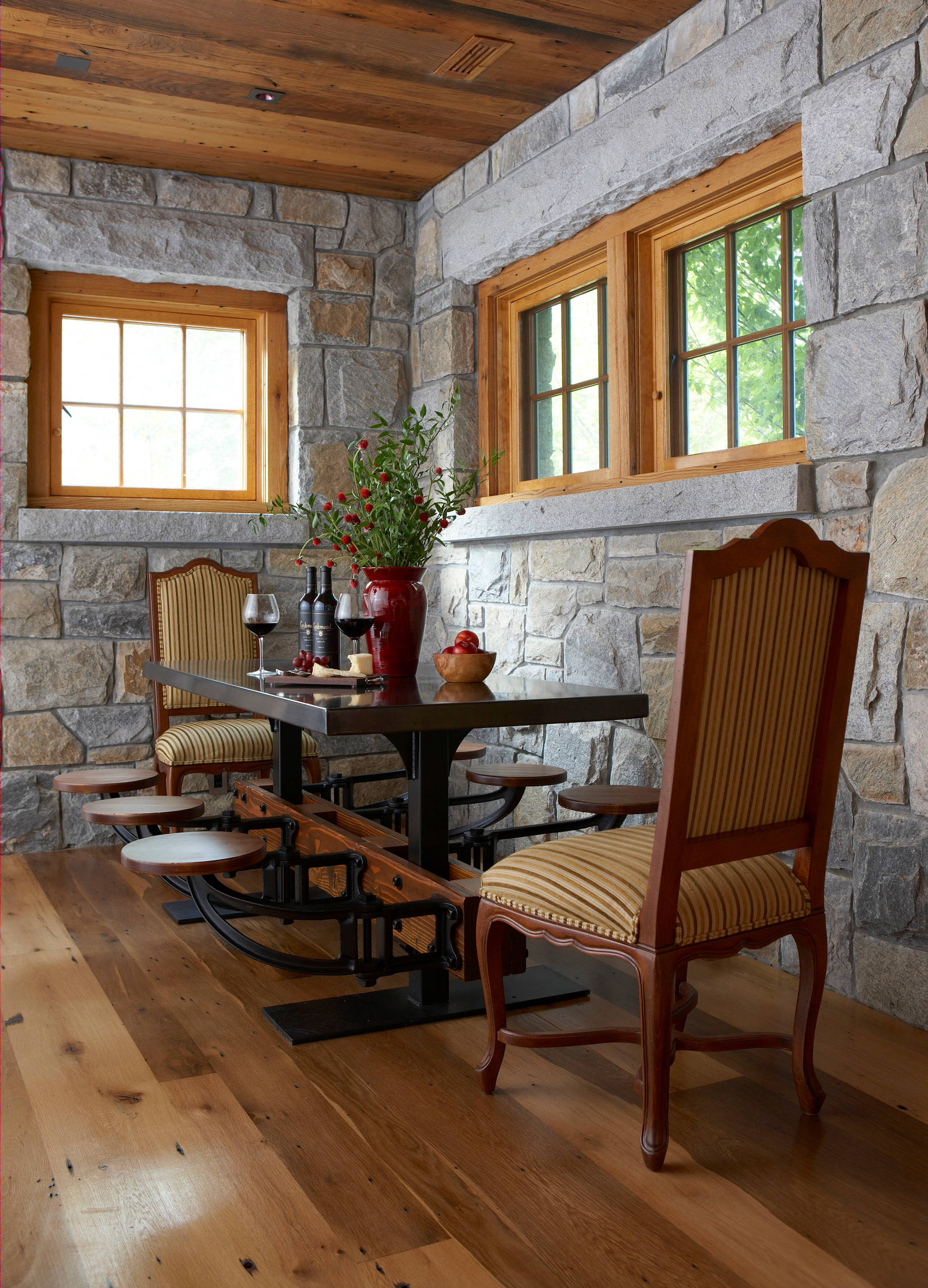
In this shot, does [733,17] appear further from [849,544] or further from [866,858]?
[866,858]

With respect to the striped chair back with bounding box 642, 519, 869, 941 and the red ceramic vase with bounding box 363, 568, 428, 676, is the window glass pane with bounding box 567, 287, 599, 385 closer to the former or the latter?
the red ceramic vase with bounding box 363, 568, 428, 676

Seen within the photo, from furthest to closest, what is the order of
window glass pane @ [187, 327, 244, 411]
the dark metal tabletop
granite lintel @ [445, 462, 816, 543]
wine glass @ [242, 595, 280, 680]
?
1. window glass pane @ [187, 327, 244, 411]
2. wine glass @ [242, 595, 280, 680]
3. granite lintel @ [445, 462, 816, 543]
4. the dark metal tabletop

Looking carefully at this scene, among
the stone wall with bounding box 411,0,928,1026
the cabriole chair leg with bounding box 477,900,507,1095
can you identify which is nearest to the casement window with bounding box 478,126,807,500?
the stone wall with bounding box 411,0,928,1026

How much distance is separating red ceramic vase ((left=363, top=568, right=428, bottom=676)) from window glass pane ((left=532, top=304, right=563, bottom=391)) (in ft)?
5.36

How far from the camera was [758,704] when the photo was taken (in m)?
1.75

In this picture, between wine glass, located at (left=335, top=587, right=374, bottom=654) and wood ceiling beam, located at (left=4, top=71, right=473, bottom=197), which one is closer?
wine glass, located at (left=335, top=587, right=374, bottom=654)

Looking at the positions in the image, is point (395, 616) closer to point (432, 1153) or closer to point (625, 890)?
point (625, 890)

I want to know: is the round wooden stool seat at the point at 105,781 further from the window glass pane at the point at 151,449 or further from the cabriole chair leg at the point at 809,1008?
the cabriole chair leg at the point at 809,1008

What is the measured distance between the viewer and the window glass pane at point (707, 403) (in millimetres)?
3219

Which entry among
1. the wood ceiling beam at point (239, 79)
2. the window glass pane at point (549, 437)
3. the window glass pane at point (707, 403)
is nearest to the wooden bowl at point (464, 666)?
the window glass pane at point (707, 403)

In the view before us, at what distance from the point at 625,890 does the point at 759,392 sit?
5.93ft

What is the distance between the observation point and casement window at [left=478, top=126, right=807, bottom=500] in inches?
117

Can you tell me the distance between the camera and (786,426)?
295cm

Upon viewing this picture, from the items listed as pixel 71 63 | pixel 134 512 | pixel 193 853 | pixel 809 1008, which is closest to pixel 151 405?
pixel 134 512
